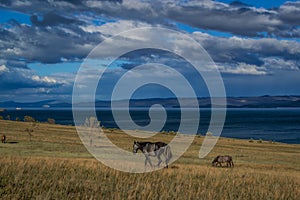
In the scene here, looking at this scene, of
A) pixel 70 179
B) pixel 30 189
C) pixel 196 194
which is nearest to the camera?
pixel 30 189

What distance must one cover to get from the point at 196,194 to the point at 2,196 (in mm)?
5100

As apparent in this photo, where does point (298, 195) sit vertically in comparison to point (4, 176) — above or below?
below

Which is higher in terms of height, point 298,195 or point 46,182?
point 46,182

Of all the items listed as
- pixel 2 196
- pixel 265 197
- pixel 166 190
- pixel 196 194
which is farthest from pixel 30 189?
pixel 265 197

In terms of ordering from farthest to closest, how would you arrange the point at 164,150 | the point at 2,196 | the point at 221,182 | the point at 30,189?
the point at 164,150 < the point at 221,182 < the point at 30,189 < the point at 2,196

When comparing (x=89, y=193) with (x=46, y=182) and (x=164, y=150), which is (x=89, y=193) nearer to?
(x=46, y=182)

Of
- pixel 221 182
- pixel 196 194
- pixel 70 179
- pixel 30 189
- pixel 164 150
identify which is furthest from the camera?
pixel 164 150

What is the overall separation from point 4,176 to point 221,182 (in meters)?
7.20

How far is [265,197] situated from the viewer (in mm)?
11328

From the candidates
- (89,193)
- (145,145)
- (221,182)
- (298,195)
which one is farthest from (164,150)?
(89,193)

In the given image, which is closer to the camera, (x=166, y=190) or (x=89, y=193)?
(x=89, y=193)

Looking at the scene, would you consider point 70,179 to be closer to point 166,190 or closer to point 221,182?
point 166,190

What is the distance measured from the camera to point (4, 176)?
11148 millimetres

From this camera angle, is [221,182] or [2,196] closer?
[2,196]
